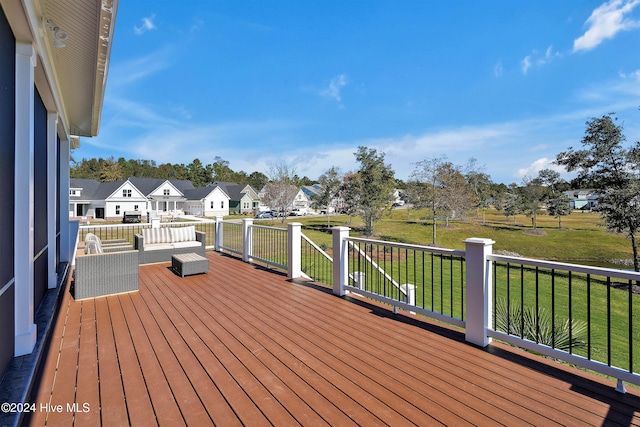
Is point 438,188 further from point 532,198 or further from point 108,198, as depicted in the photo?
point 108,198

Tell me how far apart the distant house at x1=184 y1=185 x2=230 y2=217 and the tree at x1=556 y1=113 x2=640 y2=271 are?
130 feet

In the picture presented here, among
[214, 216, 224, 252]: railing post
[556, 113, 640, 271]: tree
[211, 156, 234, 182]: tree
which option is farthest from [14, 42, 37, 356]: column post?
[211, 156, 234, 182]: tree

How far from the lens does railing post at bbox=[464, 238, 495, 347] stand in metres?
3.09

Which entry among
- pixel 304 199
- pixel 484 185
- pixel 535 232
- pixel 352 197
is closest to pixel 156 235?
pixel 352 197

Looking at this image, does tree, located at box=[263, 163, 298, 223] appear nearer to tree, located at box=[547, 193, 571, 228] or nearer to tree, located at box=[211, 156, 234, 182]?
tree, located at box=[547, 193, 571, 228]

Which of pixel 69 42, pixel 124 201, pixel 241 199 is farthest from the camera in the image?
pixel 241 199

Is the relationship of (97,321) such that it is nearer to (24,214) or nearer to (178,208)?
(24,214)

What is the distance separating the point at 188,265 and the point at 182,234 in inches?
72.4

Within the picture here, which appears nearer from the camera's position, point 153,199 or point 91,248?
point 91,248

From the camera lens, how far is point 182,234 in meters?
7.46

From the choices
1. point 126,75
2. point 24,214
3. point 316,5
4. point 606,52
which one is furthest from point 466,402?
point 606,52

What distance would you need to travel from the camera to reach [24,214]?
2.59 meters

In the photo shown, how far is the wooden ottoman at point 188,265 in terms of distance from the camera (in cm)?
585

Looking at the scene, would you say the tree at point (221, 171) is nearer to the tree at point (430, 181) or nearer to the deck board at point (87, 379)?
the tree at point (430, 181)
